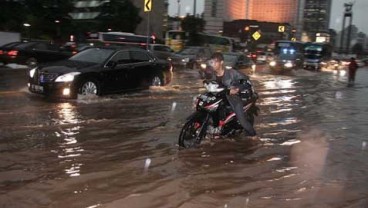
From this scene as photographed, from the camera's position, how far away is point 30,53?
25.8 meters

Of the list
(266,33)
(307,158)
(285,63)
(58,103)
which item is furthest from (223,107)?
(266,33)

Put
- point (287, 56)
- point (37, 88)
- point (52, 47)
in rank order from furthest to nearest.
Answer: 1. point (287, 56)
2. point (52, 47)
3. point (37, 88)

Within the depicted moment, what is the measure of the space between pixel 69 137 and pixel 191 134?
204 cm

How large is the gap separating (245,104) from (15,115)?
183 inches

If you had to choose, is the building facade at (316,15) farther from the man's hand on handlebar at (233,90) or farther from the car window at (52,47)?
the man's hand on handlebar at (233,90)

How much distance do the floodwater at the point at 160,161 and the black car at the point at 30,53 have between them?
43.3 ft

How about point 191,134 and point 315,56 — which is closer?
point 191,134

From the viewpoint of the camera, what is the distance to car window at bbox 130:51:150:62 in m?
15.3

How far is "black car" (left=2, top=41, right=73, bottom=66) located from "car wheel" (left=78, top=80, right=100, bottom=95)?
12881 millimetres

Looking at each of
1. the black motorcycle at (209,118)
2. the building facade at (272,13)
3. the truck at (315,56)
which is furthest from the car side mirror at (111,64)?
the building facade at (272,13)

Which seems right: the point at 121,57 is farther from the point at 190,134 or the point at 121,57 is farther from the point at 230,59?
the point at 230,59

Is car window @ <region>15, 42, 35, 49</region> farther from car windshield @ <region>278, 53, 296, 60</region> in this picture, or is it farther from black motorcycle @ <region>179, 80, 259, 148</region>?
car windshield @ <region>278, 53, 296, 60</region>

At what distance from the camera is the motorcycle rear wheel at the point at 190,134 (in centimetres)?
824

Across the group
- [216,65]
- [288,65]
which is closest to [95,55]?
[216,65]
